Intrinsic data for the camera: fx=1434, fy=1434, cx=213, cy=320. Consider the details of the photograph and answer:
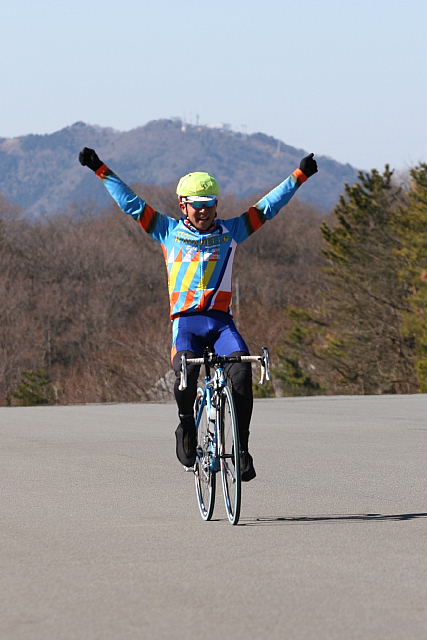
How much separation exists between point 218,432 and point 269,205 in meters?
1.63

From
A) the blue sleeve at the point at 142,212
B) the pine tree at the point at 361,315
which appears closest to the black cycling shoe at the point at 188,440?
the blue sleeve at the point at 142,212

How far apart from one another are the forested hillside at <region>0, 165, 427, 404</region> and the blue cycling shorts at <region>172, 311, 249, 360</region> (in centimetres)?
4387

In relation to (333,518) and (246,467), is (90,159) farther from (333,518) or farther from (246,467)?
(333,518)

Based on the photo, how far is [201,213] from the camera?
880 centimetres

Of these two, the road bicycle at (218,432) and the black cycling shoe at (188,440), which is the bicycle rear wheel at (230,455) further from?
the black cycling shoe at (188,440)

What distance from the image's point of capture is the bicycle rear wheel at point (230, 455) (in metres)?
8.04

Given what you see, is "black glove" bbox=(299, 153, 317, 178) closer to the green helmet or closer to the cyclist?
the cyclist

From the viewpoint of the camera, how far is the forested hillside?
2218 inches

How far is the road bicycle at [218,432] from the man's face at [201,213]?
0.81 m

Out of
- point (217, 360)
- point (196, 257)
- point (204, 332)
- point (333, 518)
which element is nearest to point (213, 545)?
point (333, 518)

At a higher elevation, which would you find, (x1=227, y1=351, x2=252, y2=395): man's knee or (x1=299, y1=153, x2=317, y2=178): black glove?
(x1=299, y1=153, x2=317, y2=178): black glove

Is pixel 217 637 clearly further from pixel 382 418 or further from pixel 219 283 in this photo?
pixel 382 418

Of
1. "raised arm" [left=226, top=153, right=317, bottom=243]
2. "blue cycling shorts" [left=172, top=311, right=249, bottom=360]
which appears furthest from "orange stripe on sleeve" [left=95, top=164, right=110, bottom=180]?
"blue cycling shorts" [left=172, top=311, right=249, bottom=360]

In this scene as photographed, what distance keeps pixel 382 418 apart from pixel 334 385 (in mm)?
41049
